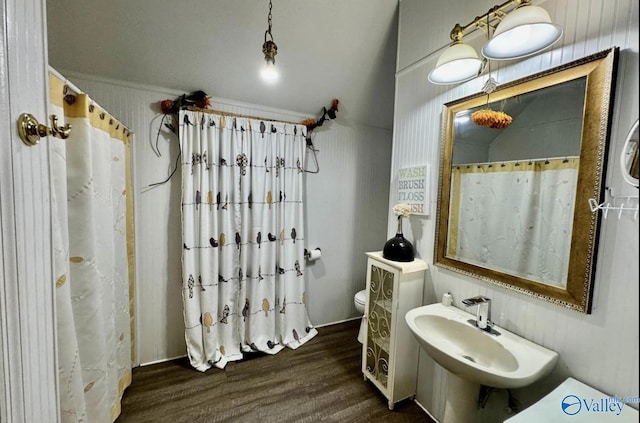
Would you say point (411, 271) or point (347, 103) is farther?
point (347, 103)

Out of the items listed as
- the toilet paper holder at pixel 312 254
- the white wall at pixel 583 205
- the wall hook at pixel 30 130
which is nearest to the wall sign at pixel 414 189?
the white wall at pixel 583 205

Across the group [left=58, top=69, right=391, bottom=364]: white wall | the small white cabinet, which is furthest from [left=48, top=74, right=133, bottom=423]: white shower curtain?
the small white cabinet

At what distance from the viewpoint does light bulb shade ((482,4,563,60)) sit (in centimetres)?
98

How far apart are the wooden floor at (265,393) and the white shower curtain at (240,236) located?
0.58 ft

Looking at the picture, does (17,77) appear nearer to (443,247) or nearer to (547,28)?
(547,28)

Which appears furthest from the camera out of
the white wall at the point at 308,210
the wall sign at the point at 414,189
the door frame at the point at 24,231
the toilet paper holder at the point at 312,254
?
the toilet paper holder at the point at 312,254

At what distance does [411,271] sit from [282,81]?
5.78 ft

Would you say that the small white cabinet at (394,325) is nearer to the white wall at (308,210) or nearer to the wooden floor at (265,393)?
the wooden floor at (265,393)

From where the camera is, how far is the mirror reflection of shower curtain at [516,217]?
1123 mm

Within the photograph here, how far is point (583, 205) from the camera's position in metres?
1.04

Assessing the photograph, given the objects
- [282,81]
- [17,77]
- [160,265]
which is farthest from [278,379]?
[282,81]

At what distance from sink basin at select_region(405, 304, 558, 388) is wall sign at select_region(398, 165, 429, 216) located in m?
0.62

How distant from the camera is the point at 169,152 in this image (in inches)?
82.4

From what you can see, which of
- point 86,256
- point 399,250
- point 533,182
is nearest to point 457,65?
point 533,182
